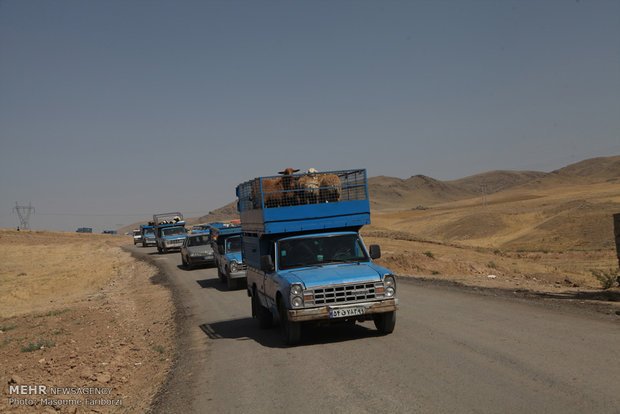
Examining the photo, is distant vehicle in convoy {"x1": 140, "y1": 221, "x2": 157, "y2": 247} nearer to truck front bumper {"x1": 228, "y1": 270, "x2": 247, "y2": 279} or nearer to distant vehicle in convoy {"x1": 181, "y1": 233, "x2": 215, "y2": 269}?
distant vehicle in convoy {"x1": 181, "y1": 233, "x2": 215, "y2": 269}

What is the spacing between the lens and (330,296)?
A: 346 inches

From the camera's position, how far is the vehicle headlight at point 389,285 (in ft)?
29.6

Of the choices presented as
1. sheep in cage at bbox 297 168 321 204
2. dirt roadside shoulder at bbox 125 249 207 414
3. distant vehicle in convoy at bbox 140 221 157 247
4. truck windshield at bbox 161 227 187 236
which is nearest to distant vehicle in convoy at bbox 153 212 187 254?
truck windshield at bbox 161 227 187 236

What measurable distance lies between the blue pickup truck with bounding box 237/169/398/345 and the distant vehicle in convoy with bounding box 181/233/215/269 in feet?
52.7

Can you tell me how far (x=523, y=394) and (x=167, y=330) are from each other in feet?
28.9

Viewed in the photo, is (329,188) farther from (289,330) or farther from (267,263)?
(289,330)

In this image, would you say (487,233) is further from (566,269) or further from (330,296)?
(330,296)

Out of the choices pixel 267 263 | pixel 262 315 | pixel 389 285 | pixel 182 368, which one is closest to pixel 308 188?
pixel 267 263

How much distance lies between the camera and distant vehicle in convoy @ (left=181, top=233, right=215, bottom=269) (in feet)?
91.1

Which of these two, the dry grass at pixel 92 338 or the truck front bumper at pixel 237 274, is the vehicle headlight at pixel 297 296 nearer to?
the dry grass at pixel 92 338

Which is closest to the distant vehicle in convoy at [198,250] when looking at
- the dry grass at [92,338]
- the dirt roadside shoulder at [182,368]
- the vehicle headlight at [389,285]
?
the dry grass at [92,338]

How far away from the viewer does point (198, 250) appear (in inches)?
1100

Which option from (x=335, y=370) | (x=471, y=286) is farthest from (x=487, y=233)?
(x=335, y=370)

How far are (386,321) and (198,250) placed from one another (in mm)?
19876
